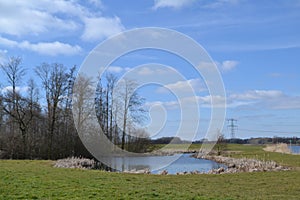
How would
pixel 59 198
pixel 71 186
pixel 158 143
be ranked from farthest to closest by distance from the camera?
1. pixel 158 143
2. pixel 71 186
3. pixel 59 198

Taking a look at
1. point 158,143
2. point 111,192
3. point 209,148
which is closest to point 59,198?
point 111,192

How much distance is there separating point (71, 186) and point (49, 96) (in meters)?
Result: 26.9

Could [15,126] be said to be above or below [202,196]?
above

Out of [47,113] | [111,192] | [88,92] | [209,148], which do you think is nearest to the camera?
[111,192]

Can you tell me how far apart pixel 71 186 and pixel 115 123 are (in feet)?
78.2

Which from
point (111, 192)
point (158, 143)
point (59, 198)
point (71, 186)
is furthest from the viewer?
point (158, 143)

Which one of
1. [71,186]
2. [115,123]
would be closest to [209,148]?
[115,123]

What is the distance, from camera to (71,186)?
10.9 meters

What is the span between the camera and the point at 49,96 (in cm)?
3653

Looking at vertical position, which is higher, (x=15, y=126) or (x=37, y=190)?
(x=15, y=126)

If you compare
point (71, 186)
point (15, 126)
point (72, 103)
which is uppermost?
point (72, 103)

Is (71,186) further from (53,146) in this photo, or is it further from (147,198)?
(53,146)

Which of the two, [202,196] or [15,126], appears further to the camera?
[15,126]

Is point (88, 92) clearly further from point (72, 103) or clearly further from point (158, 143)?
point (158, 143)
